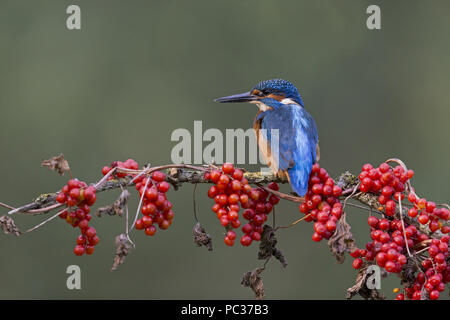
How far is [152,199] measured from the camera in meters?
1.71

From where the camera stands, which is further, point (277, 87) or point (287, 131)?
point (277, 87)

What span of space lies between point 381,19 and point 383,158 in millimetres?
1373

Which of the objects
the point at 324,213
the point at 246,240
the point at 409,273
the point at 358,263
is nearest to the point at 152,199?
the point at 246,240

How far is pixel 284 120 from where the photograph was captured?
2512 mm

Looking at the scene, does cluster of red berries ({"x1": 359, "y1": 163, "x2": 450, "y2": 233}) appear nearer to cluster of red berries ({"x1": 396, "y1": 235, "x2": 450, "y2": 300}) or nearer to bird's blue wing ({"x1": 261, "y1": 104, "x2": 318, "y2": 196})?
cluster of red berries ({"x1": 396, "y1": 235, "x2": 450, "y2": 300})

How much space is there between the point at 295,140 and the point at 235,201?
0.67 metres

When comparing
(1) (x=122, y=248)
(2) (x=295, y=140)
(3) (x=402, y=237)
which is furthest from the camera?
(2) (x=295, y=140)

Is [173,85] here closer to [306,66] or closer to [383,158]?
[306,66]

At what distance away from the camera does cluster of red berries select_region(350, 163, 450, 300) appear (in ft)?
5.45

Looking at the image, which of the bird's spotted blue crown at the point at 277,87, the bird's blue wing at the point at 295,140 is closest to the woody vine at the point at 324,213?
the bird's blue wing at the point at 295,140

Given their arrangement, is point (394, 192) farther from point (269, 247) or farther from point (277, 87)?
point (277, 87)

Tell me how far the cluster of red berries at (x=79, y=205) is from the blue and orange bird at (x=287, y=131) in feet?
2.16

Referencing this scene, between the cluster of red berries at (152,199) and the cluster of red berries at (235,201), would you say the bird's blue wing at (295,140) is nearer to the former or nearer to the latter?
the cluster of red berries at (235,201)

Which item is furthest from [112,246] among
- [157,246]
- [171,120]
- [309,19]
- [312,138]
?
[309,19]
